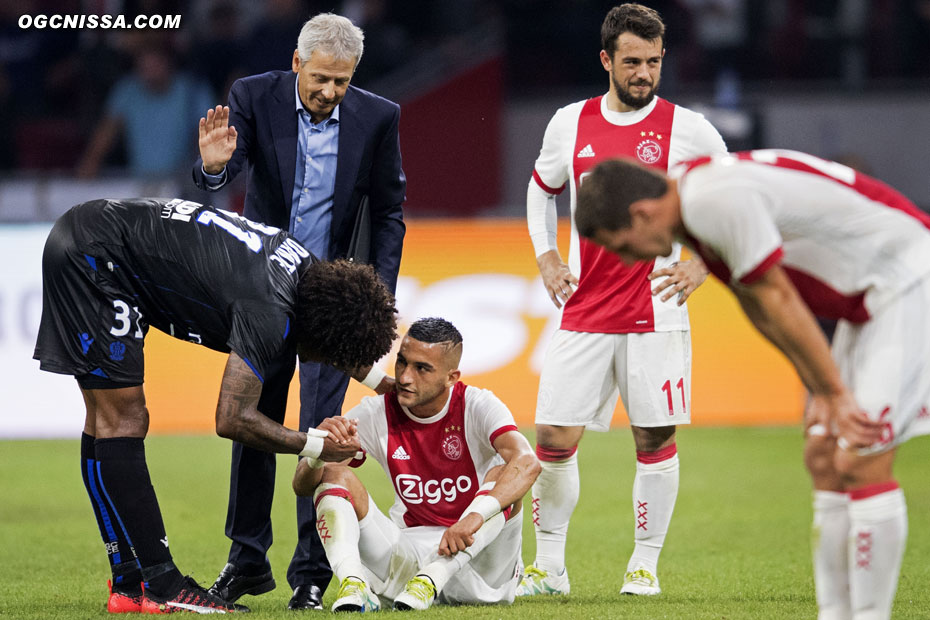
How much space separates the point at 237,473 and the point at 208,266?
1096 millimetres

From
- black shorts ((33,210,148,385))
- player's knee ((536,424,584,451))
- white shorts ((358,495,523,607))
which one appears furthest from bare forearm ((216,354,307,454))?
player's knee ((536,424,584,451))

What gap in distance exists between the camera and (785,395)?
11.0 meters

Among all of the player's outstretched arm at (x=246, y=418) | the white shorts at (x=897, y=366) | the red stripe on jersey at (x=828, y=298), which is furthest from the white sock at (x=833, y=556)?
the player's outstretched arm at (x=246, y=418)

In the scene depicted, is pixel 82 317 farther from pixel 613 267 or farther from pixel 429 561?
pixel 613 267

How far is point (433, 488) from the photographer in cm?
523

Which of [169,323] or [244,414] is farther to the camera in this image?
[169,323]

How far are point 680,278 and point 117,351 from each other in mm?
2335

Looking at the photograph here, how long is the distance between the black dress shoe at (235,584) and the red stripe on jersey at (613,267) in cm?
180

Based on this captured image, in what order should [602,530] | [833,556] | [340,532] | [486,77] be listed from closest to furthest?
[833,556] < [340,532] < [602,530] < [486,77]

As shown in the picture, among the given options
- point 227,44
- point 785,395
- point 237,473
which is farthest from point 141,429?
point 227,44

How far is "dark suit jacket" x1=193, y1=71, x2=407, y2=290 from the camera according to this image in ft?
17.6

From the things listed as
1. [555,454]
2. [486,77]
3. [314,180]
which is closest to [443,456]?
[555,454]

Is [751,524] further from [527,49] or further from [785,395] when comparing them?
[527,49]

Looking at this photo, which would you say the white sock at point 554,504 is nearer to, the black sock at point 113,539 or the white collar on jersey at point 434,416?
the white collar on jersey at point 434,416
